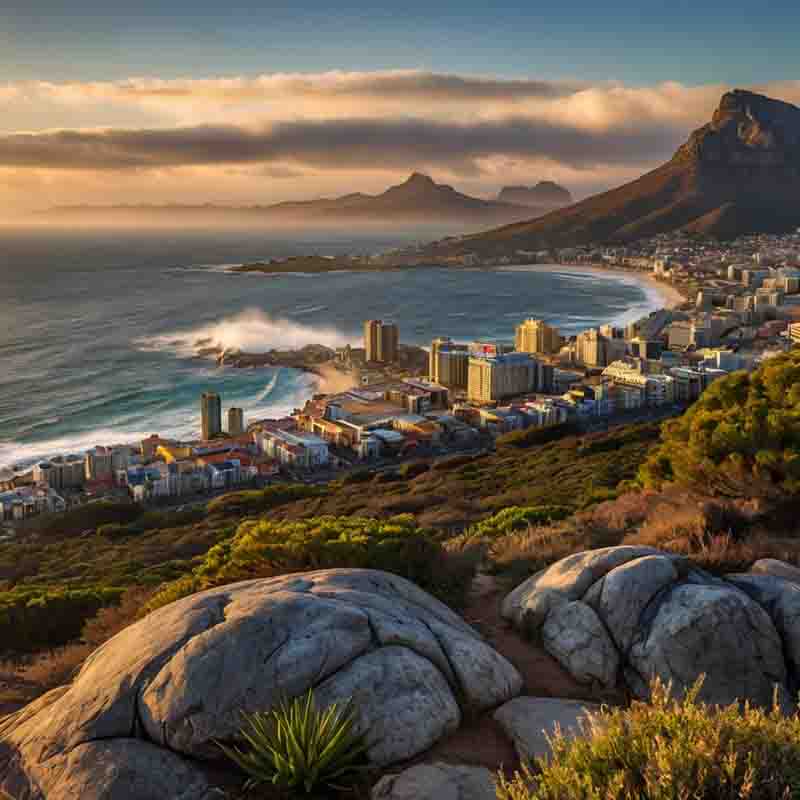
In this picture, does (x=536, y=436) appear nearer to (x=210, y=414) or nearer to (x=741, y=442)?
(x=210, y=414)

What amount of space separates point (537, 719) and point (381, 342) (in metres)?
59.9

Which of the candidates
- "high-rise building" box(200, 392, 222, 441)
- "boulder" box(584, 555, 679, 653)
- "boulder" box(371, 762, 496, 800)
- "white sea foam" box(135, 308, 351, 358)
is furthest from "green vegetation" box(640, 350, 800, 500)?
"white sea foam" box(135, 308, 351, 358)

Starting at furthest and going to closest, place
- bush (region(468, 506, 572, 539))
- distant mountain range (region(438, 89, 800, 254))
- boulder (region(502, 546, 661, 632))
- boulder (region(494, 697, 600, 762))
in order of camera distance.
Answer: distant mountain range (region(438, 89, 800, 254))
bush (region(468, 506, 572, 539))
boulder (region(502, 546, 661, 632))
boulder (region(494, 697, 600, 762))

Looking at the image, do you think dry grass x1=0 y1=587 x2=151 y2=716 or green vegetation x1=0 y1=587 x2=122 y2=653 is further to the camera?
green vegetation x1=0 y1=587 x2=122 y2=653

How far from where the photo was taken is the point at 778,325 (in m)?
72.4

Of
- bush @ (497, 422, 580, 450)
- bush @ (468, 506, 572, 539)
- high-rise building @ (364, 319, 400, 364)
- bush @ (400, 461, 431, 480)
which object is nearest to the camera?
bush @ (468, 506, 572, 539)

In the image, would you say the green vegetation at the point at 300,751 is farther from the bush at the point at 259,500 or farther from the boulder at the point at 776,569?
the bush at the point at 259,500

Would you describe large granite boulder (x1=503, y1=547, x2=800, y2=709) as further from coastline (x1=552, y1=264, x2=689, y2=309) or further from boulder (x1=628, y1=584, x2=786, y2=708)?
coastline (x1=552, y1=264, x2=689, y2=309)

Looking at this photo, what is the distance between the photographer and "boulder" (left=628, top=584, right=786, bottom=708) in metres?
4.88

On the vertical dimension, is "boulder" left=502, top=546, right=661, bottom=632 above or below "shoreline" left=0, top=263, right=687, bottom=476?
above

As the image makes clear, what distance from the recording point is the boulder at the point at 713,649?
488 centimetres

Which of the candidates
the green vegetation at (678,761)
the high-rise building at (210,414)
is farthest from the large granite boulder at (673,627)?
the high-rise building at (210,414)

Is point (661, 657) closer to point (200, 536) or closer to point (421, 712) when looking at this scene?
point (421, 712)

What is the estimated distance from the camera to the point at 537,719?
4406mm
